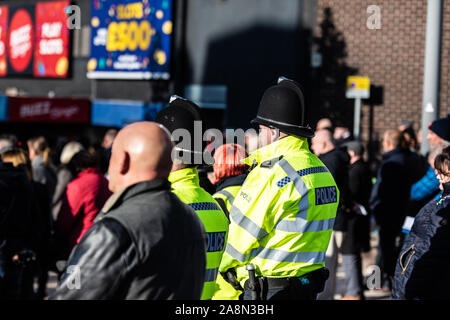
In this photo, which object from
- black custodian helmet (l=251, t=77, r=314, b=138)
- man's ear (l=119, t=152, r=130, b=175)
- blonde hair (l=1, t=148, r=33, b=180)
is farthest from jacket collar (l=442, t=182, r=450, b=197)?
blonde hair (l=1, t=148, r=33, b=180)

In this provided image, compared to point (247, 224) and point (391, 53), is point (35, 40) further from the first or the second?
point (247, 224)

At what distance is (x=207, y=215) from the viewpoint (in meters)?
3.27

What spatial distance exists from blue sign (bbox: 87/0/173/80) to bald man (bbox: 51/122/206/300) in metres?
14.2

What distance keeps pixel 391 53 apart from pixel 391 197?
21.3 feet

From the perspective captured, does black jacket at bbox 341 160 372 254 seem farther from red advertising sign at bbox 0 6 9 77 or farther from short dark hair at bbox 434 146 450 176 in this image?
red advertising sign at bbox 0 6 9 77

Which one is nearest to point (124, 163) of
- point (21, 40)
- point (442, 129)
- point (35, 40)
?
point (442, 129)

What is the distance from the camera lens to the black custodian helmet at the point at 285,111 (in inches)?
146

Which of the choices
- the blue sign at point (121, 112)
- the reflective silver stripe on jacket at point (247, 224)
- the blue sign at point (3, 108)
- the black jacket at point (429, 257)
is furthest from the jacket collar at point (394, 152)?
the blue sign at point (3, 108)

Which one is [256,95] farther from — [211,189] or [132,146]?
[132,146]

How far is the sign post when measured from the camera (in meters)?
13.4

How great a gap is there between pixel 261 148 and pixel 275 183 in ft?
1.34

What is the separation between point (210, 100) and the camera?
15586 millimetres

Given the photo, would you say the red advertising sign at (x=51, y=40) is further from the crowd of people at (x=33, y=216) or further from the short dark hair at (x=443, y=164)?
the short dark hair at (x=443, y=164)

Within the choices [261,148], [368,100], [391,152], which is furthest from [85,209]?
[368,100]
